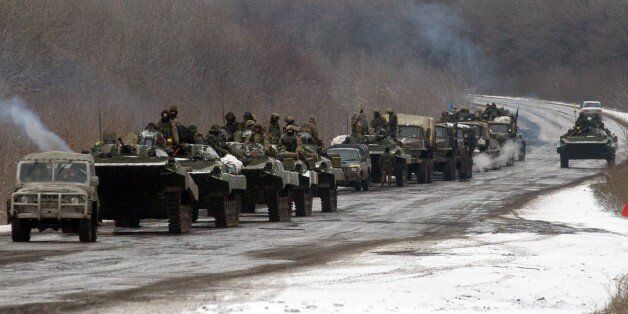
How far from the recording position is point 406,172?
45.8m

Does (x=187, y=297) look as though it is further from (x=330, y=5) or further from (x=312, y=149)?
(x=330, y=5)

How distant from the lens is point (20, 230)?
74.2 ft

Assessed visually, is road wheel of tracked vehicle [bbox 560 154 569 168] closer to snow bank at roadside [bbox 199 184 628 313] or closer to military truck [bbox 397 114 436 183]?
military truck [bbox 397 114 436 183]

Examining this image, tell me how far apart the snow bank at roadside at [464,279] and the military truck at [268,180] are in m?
4.70

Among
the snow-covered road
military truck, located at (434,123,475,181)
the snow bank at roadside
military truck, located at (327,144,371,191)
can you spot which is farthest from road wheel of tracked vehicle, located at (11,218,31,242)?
military truck, located at (434,123,475,181)

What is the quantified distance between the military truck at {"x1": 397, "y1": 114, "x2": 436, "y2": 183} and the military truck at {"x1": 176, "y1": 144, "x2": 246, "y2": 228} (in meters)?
19.4

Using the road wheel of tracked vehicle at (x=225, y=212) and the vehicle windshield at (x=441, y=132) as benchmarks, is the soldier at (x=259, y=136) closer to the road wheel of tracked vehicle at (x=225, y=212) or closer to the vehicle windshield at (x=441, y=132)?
the road wheel of tracked vehicle at (x=225, y=212)

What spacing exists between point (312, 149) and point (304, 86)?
48.5m

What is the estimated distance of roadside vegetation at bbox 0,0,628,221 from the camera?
6066 centimetres

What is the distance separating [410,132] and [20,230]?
25.9 m

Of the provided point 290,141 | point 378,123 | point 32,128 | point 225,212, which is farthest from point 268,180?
point 378,123

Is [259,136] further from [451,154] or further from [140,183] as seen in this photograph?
[451,154]

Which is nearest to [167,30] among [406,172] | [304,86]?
[304,86]

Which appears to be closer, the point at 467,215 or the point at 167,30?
the point at 467,215
